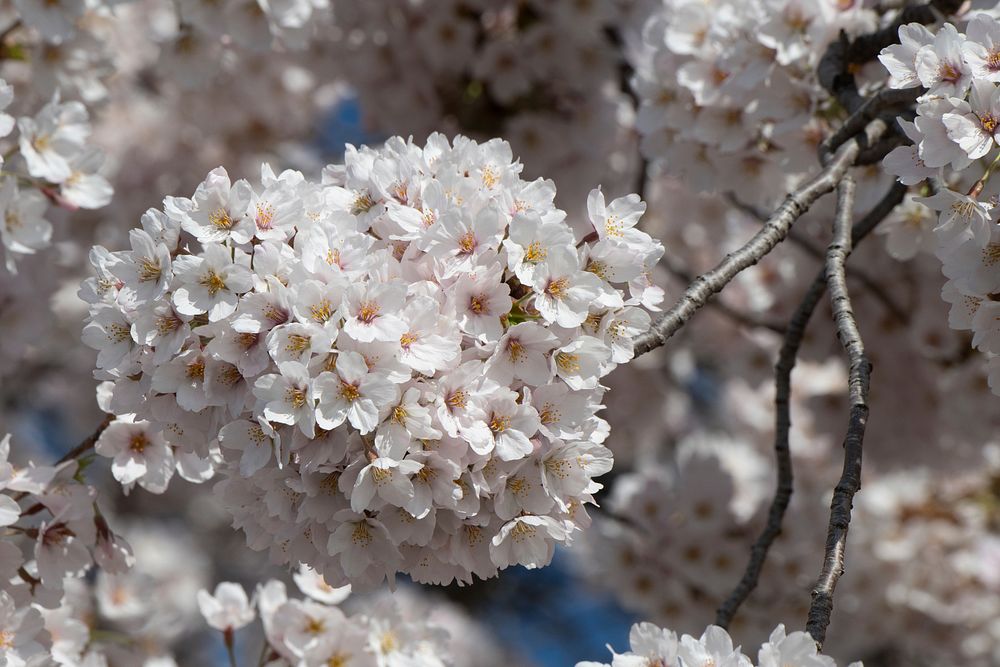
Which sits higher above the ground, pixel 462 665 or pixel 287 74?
pixel 287 74

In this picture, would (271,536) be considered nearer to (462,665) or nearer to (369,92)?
(369,92)

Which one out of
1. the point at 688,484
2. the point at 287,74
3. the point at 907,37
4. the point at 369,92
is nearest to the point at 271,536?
the point at 907,37

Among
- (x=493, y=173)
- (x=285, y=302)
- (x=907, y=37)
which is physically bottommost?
(x=285, y=302)

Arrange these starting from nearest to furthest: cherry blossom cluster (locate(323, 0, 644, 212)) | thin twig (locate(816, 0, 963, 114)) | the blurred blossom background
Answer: thin twig (locate(816, 0, 963, 114)) → the blurred blossom background → cherry blossom cluster (locate(323, 0, 644, 212))

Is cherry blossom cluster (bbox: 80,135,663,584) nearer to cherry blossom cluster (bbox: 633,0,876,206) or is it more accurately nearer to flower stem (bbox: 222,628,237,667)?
flower stem (bbox: 222,628,237,667)

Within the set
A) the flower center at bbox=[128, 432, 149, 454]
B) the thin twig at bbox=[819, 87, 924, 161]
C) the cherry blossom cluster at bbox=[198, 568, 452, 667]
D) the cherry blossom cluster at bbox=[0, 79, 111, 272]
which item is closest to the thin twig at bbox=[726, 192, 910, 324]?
the thin twig at bbox=[819, 87, 924, 161]

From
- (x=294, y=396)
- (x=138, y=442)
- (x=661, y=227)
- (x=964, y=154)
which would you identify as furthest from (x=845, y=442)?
(x=661, y=227)
